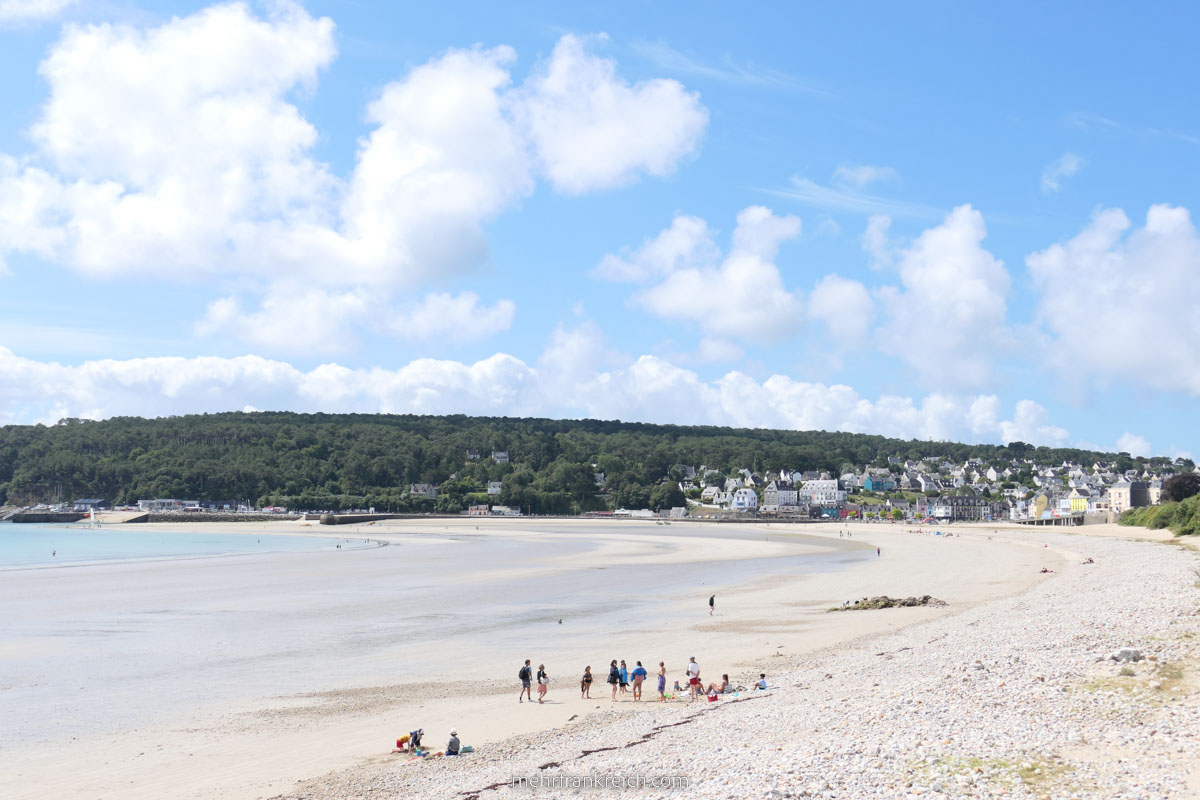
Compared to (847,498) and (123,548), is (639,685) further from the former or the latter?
(847,498)

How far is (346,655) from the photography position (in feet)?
69.1

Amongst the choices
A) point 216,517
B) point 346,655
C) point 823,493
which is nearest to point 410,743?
point 346,655

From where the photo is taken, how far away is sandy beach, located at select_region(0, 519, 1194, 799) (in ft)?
42.9

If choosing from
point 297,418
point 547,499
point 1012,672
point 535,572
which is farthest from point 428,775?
point 297,418

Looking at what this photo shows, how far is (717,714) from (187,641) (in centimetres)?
1558

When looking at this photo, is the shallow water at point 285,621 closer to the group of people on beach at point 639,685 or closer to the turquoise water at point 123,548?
the group of people on beach at point 639,685

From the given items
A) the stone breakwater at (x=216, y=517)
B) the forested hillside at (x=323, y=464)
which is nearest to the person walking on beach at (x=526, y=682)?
the stone breakwater at (x=216, y=517)

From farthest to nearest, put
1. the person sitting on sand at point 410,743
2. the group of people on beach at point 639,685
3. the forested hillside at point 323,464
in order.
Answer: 1. the forested hillside at point 323,464
2. the group of people on beach at point 639,685
3. the person sitting on sand at point 410,743

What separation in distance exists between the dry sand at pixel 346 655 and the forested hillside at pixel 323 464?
308 ft

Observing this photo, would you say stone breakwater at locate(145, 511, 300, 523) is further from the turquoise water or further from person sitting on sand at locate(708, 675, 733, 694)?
person sitting on sand at locate(708, 675, 733, 694)

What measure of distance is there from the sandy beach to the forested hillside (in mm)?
93936

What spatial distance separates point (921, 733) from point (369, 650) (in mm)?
14853

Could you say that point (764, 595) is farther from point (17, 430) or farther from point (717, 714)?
point (17, 430)

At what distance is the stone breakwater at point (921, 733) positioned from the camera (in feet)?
29.3
